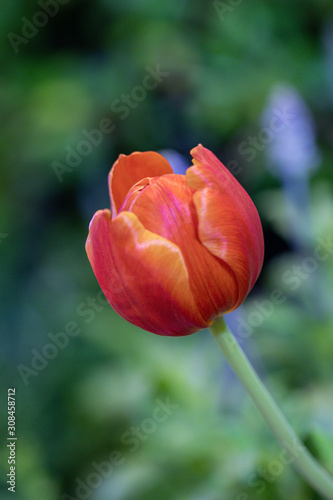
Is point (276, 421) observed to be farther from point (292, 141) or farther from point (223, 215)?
point (292, 141)

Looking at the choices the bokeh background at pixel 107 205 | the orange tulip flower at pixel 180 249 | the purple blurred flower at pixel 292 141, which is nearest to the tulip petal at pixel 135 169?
the orange tulip flower at pixel 180 249

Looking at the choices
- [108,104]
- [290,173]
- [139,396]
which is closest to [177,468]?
[139,396]

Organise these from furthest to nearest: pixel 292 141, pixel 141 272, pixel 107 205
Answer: pixel 107 205, pixel 292 141, pixel 141 272

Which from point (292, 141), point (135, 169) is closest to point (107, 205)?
point (292, 141)

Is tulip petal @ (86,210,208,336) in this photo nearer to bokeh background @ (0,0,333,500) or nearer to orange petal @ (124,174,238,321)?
orange petal @ (124,174,238,321)

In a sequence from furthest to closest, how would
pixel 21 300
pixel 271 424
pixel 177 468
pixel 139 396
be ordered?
pixel 21 300 < pixel 139 396 < pixel 177 468 < pixel 271 424

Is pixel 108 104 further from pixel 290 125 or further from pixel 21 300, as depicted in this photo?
pixel 290 125
